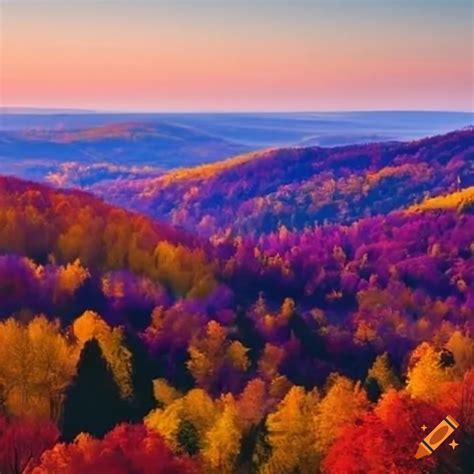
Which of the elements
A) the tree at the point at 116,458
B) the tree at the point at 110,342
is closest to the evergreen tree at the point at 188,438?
the tree at the point at 116,458

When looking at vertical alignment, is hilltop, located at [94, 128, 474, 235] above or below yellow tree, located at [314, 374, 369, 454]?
below

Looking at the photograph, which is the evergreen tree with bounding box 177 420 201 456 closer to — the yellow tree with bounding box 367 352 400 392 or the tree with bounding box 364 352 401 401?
the tree with bounding box 364 352 401 401

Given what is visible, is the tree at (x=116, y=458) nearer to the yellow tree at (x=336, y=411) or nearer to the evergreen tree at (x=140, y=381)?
the yellow tree at (x=336, y=411)

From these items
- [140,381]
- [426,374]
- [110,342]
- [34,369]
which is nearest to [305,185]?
[110,342]

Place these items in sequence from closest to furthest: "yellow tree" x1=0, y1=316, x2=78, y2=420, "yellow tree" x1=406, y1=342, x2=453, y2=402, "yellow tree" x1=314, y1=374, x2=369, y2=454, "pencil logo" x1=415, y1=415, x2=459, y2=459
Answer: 1. "pencil logo" x1=415, y1=415, x2=459, y2=459
2. "yellow tree" x1=314, y1=374, x2=369, y2=454
3. "yellow tree" x1=406, y1=342, x2=453, y2=402
4. "yellow tree" x1=0, y1=316, x2=78, y2=420

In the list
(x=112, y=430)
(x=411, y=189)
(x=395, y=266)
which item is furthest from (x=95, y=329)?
(x=411, y=189)

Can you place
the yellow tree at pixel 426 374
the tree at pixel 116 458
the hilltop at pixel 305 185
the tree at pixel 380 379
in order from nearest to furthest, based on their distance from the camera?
the tree at pixel 116 458 → the yellow tree at pixel 426 374 → the tree at pixel 380 379 → the hilltop at pixel 305 185

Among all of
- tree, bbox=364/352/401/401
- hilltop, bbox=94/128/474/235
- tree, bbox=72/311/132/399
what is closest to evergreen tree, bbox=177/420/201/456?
tree, bbox=72/311/132/399

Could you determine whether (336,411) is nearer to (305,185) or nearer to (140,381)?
(140,381)
